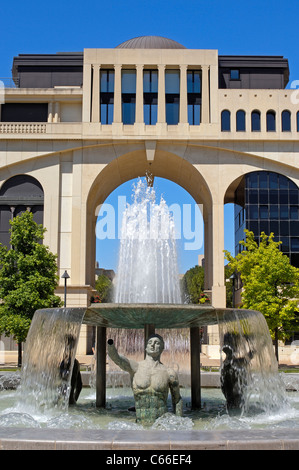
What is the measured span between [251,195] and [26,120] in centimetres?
1714

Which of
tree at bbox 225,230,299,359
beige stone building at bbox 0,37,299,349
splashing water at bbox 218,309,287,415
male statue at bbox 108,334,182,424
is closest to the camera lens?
male statue at bbox 108,334,182,424

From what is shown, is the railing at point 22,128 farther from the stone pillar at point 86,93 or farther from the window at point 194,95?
the window at point 194,95

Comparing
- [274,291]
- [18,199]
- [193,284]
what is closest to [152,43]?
[18,199]

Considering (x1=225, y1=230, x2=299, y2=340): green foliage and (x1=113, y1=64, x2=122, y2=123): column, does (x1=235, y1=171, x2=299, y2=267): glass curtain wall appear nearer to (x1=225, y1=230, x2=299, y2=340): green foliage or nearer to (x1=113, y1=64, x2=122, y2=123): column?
(x1=225, y1=230, x2=299, y2=340): green foliage

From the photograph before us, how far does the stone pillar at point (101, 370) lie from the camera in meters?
12.8

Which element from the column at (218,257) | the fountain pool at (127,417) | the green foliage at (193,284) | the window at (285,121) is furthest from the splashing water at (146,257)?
the green foliage at (193,284)

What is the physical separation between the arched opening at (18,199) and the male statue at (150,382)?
99.9 feet

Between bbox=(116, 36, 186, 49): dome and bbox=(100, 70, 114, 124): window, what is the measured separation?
17.6ft

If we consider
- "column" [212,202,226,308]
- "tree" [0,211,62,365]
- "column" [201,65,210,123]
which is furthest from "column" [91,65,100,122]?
"tree" [0,211,62,365]

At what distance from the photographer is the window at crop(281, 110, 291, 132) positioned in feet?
134

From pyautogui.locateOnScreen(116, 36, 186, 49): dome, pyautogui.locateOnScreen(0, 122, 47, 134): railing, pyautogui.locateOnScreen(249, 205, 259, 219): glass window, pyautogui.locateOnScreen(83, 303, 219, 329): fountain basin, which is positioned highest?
pyautogui.locateOnScreen(116, 36, 186, 49): dome

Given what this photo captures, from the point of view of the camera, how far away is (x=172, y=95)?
41.7 m

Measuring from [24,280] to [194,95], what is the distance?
64.0 feet

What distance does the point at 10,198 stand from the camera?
3991 cm
